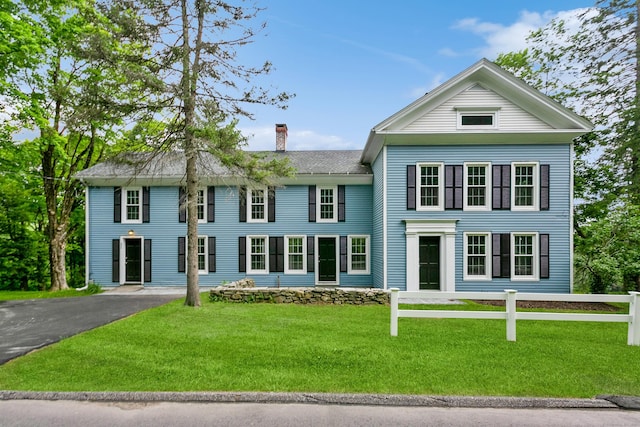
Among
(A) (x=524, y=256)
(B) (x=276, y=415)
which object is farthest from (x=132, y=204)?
(A) (x=524, y=256)

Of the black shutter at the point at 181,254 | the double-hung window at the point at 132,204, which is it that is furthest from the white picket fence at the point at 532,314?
the double-hung window at the point at 132,204

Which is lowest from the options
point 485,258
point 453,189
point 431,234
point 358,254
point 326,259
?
point 326,259

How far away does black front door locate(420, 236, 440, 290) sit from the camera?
1243 centimetres

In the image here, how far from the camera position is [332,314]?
29.1ft

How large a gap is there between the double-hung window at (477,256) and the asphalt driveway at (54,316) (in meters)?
10.5

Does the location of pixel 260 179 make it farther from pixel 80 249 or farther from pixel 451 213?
pixel 80 249

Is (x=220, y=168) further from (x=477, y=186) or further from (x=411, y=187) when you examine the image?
(x=477, y=186)

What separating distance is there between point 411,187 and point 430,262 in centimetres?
285

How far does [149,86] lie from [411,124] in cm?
841

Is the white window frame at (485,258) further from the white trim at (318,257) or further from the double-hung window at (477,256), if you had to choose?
the white trim at (318,257)

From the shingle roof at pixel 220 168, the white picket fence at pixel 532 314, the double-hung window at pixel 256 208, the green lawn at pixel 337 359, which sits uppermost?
the shingle roof at pixel 220 168

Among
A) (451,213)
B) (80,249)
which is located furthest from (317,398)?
(80,249)

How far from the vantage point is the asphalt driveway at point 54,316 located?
6.50 m

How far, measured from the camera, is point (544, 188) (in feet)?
40.2
